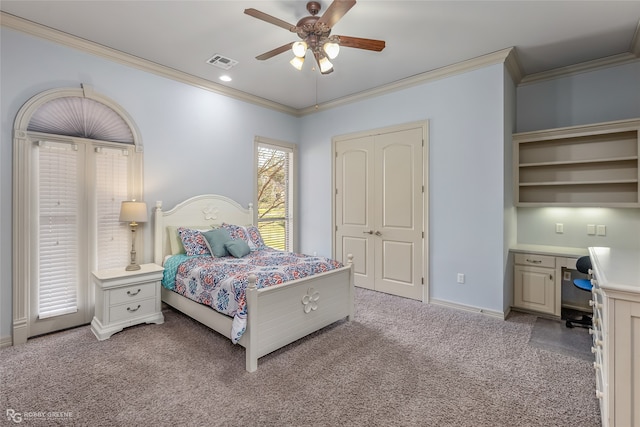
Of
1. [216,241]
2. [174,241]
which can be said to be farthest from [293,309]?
[174,241]

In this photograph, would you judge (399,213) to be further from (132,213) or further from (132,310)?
(132,310)

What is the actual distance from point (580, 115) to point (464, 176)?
1510mm

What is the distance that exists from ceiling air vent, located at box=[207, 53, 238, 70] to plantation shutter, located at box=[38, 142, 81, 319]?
Result: 5.59ft

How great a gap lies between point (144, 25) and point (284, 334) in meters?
3.12

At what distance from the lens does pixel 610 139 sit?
334 cm

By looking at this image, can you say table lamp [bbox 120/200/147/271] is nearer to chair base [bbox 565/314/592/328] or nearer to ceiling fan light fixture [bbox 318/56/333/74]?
ceiling fan light fixture [bbox 318/56/333/74]

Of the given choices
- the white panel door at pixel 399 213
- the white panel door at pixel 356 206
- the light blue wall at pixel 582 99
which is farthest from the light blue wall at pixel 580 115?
the white panel door at pixel 356 206

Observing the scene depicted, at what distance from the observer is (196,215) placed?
13.2 ft

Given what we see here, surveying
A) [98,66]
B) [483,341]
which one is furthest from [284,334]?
[98,66]

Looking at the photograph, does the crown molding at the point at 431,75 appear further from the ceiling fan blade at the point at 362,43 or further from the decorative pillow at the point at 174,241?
the decorative pillow at the point at 174,241

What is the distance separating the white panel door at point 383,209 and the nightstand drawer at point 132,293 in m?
2.71

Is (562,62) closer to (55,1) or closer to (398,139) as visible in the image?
(398,139)

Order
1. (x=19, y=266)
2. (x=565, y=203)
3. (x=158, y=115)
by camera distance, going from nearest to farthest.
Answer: (x=19, y=266) < (x=565, y=203) < (x=158, y=115)

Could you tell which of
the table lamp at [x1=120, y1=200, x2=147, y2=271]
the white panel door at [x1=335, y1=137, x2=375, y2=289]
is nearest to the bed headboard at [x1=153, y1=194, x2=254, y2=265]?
the table lamp at [x1=120, y1=200, x2=147, y2=271]
